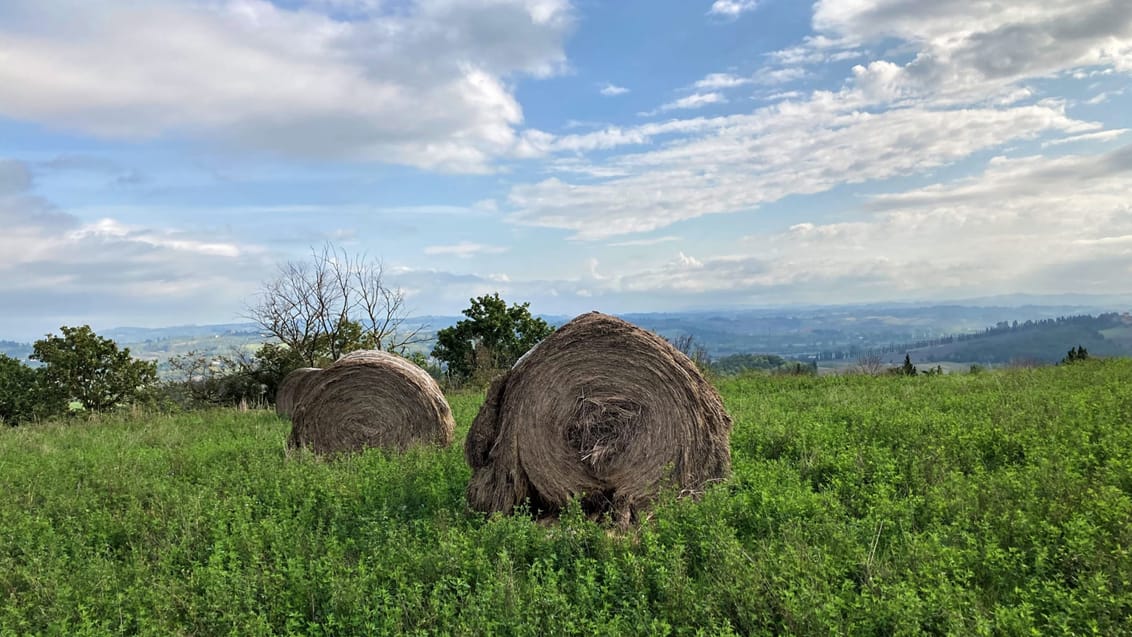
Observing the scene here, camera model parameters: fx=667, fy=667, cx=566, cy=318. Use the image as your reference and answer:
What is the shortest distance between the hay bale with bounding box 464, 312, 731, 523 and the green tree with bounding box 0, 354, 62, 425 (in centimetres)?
2221

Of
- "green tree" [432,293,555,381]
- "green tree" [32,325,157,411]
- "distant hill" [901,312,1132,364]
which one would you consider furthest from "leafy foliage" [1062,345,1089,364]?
"distant hill" [901,312,1132,364]

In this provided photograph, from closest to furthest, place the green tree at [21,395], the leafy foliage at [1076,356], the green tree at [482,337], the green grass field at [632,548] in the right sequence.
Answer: the green grass field at [632,548], the leafy foliage at [1076,356], the green tree at [21,395], the green tree at [482,337]

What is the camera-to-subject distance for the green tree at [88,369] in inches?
909

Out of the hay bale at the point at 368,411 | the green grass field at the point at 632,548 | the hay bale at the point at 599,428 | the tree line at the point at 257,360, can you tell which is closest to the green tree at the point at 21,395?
the tree line at the point at 257,360

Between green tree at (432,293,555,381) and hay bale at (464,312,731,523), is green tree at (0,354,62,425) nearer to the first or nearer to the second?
green tree at (432,293,555,381)

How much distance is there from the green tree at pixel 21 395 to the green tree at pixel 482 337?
13.5 meters

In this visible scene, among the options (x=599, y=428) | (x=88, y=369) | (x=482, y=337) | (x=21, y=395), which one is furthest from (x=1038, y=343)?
(x=21, y=395)

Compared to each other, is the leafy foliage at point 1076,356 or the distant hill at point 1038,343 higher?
the leafy foliage at point 1076,356

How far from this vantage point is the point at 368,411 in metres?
12.1

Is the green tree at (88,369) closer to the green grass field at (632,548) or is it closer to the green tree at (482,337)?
the green tree at (482,337)

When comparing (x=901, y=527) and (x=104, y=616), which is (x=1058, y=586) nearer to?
(x=901, y=527)

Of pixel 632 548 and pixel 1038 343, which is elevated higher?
pixel 632 548

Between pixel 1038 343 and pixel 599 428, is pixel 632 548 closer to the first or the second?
pixel 599 428

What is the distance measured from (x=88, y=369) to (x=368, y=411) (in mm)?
17575
